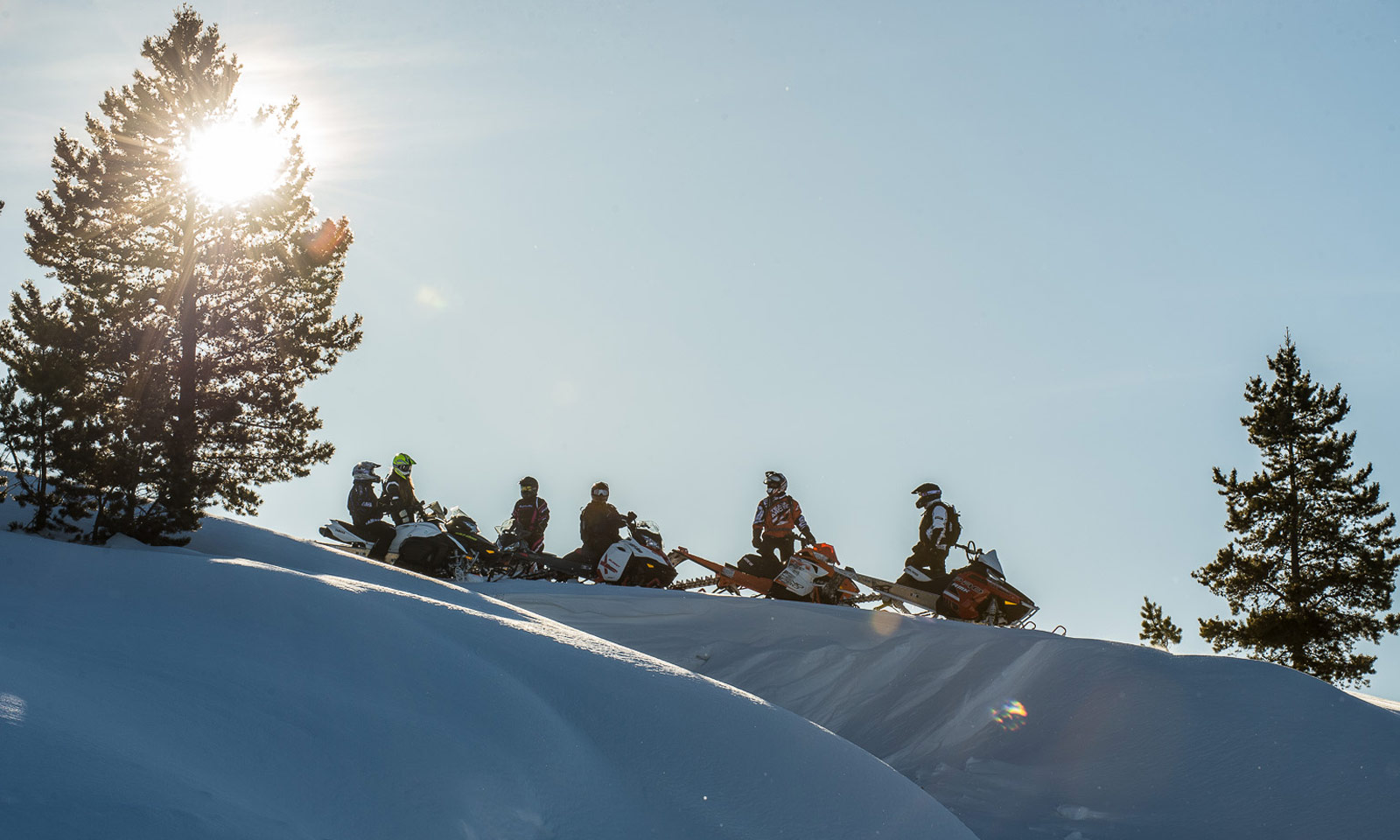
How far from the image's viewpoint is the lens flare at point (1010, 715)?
7.81m

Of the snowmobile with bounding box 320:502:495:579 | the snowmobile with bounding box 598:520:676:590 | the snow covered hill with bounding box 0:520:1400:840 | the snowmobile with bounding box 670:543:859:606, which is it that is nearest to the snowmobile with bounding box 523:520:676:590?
the snowmobile with bounding box 598:520:676:590

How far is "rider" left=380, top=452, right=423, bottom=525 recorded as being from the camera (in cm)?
1473

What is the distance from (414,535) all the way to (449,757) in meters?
9.44

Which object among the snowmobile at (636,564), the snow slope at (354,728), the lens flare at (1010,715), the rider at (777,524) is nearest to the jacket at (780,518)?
the rider at (777,524)

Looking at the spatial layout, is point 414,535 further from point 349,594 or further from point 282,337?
point 349,594

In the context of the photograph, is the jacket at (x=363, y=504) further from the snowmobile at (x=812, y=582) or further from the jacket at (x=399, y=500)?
the snowmobile at (x=812, y=582)

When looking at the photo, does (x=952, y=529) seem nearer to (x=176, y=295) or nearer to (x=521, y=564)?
(x=521, y=564)

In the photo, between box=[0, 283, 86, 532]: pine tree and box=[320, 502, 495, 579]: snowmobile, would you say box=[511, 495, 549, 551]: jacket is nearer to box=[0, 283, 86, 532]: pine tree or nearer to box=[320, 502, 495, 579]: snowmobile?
box=[320, 502, 495, 579]: snowmobile

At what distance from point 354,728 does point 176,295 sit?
36.6 feet

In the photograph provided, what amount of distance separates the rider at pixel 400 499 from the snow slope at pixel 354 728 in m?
7.87

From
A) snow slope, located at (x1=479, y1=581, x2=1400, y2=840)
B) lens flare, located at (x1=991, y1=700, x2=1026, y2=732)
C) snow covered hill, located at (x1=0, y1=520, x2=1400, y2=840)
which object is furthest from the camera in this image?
lens flare, located at (x1=991, y1=700, x2=1026, y2=732)

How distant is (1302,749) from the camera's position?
22.0 ft

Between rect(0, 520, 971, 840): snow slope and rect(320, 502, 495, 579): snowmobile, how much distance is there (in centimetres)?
652

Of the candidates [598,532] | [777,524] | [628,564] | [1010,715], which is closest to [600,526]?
[598,532]
